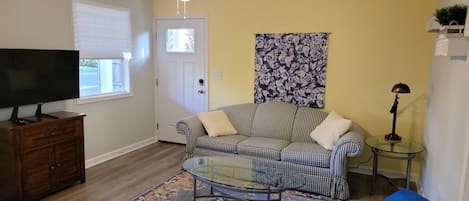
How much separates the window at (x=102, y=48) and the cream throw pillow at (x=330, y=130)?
2.81 m

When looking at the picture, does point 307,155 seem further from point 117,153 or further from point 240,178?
point 117,153

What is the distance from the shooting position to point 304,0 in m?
4.18

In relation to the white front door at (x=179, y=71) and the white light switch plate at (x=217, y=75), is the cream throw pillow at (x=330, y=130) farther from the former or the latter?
the white front door at (x=179, y=71)

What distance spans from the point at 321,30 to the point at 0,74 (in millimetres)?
3511

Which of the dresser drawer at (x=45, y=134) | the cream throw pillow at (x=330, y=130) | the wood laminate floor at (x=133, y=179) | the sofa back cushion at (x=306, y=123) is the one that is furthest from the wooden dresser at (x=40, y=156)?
the cream throw pillow at (x=330, y=130)

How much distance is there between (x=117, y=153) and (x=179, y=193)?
1672 millimetres

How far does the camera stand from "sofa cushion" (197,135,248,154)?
387 centimetres

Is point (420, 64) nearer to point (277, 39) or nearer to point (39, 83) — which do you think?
point (277, 39)

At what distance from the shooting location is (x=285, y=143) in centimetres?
385

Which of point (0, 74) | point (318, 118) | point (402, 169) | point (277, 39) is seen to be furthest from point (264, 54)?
point (0, 74)

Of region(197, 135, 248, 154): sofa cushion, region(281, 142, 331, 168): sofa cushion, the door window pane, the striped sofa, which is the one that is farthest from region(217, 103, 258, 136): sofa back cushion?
the door window pane

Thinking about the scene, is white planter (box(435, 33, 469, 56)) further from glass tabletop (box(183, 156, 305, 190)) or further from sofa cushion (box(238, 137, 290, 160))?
sofa cushion (box(238, 137, 290, 160))

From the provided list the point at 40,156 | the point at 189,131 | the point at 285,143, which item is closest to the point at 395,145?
the point at 285,143

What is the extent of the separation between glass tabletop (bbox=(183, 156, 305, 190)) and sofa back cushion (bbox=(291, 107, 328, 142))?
909mm
